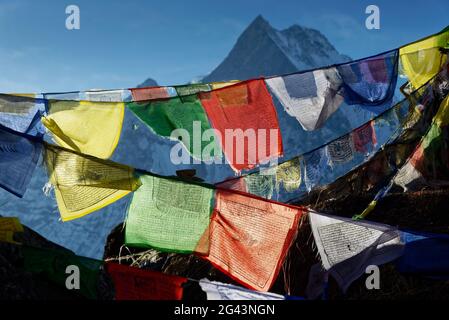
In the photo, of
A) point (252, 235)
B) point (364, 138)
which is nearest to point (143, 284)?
point (252, 235)

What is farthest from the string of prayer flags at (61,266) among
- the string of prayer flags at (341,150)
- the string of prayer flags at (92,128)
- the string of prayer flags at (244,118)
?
the string of prayer flags at (341,150)

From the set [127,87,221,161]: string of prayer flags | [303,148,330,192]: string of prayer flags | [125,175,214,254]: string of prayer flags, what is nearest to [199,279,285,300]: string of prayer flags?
[125,175,214,254]: string of prayer flags

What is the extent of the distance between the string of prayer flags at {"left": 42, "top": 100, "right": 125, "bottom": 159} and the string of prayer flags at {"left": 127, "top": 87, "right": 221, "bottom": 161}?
0.38 meters

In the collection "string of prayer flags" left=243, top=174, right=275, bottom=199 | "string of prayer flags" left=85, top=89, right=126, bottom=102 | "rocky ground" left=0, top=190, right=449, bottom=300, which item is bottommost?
"rocky ground" left=0, top=190, right=449, bottom=300

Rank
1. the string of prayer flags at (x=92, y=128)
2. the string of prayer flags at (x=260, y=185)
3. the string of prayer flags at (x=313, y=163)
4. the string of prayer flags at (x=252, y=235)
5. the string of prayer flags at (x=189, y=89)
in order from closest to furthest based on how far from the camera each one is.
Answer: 1. the string of prayer flags at (x=252, y=235)
2. the string of prayer flags at (x=92, y=128)
3. the string of prayer flags at (x=260, y=185)
4. the string of prayer flags at (x=313, y=163)
5. the string of prayer flags at (x=189, y=89)

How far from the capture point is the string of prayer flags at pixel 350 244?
679 centimetres

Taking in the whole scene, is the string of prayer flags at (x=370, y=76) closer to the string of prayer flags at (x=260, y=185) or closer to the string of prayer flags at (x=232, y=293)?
the string of prayer flags at (x=260, y=185)

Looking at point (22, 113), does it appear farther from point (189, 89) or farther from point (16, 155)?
point (16, 155)

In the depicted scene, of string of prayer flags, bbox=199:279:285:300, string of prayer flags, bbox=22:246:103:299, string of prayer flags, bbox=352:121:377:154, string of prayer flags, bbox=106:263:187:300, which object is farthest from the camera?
string of prayer flags, bbox=352:121:377:154

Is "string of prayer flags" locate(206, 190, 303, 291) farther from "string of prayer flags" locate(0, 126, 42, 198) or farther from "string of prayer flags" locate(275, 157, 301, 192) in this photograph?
"string of prayer flags" locate(275, 157, 301, 192)

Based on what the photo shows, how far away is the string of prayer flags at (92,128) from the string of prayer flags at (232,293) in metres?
4.89

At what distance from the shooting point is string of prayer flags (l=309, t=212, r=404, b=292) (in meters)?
6.79
